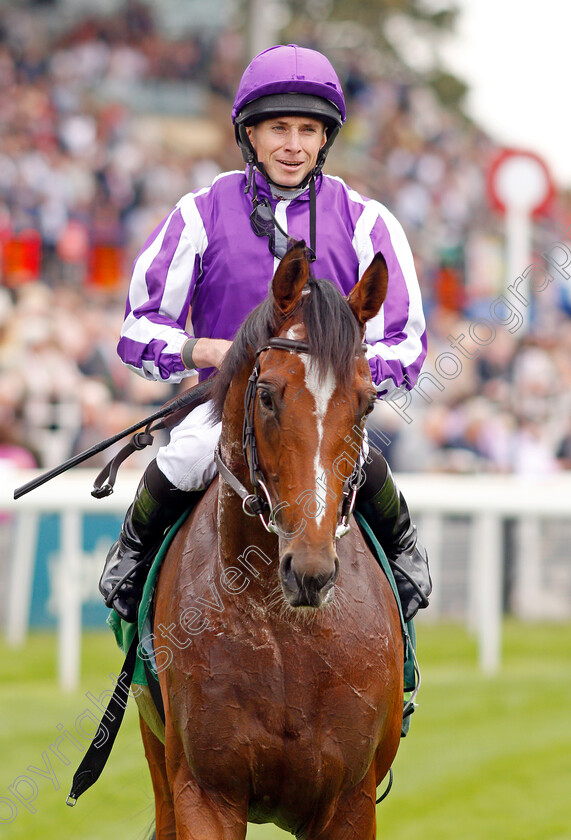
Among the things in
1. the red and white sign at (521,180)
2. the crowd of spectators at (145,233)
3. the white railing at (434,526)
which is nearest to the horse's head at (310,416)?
the crowd of spectators at (145,233)

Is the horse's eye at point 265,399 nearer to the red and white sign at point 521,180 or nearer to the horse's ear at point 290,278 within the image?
the horse's ear at point 290,278

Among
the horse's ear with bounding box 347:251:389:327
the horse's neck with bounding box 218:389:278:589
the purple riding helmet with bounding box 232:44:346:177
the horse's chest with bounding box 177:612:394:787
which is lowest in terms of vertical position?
the horse's chest with bounding box 177:612:394:787

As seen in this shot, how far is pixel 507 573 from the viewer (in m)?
9.91

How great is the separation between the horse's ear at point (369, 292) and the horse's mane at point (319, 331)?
0.15 feet

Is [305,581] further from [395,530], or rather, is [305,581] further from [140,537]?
[140,537]

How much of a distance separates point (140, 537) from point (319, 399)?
1233mm

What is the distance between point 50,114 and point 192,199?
47.6ft

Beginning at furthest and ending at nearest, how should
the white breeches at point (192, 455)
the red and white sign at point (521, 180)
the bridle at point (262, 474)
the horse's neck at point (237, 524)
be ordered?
the red and white sign at point (521, 180) < the white breeches at point (192, 455) < the horse's neck at point (237, 524) < the bridle at point (262, 474)

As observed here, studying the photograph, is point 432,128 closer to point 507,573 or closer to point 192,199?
point 507,573

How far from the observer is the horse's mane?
10.1 feet

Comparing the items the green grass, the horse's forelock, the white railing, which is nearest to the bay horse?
the horse's forelock

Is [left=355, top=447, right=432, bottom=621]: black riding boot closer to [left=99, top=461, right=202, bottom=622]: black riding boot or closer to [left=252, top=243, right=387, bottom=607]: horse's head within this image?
[left=99, top=461, right=202, bottom=622]: black riding boot

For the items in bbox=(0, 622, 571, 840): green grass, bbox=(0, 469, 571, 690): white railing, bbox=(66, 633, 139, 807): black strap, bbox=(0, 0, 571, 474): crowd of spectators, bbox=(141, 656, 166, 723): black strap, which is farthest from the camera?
bbox=(0, 0, 571, 474): crowd of spectators

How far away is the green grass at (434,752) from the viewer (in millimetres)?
6055
